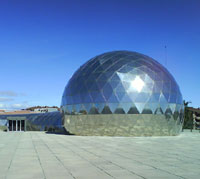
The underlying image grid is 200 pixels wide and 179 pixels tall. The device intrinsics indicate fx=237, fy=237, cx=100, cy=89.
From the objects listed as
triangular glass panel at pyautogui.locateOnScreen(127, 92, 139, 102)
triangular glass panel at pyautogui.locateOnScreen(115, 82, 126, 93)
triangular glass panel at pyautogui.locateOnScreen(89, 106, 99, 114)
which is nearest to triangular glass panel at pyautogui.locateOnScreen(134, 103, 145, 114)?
triangular glass panel at pyautogui.locateOnScreen(127, 92, 139, 102)

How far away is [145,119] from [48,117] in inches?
885

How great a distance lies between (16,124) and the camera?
44625mm

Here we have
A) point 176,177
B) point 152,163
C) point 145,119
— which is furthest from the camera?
point 145,119

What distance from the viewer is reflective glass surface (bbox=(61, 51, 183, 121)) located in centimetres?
2317

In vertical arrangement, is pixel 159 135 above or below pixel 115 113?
below

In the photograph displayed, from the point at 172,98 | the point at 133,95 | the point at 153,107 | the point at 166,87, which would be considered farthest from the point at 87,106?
the point at 172,98

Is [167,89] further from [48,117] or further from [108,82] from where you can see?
[48,117]

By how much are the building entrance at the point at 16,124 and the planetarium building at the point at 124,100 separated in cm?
2113

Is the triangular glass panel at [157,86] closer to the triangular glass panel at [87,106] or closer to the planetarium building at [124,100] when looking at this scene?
the planetarium building at [124,100]

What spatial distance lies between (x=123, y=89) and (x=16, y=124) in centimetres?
2861

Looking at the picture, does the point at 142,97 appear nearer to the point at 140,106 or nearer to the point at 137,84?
the point at 140,106

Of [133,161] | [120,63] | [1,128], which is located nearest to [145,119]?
[120,63]

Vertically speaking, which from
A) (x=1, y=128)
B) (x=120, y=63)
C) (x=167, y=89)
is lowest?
(x=1, y=128)

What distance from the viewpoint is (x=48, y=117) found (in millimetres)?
40969
